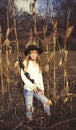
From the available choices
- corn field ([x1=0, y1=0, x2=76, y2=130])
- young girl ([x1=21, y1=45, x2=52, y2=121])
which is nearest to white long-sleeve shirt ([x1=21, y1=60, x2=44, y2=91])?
young girl ([x1=21, y1=45, x2=52, y2=121])

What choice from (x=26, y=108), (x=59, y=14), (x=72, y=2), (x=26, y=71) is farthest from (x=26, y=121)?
(x=72, y=2)

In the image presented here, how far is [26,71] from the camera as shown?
16.3 feet

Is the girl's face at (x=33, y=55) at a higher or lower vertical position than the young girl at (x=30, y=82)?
higher

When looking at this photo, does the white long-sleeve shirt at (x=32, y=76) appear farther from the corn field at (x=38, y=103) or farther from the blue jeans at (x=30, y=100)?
the corn field at (x=38, y=103)

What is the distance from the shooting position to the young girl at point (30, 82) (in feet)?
16.3

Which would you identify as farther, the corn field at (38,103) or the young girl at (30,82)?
the young girl at (30,82)

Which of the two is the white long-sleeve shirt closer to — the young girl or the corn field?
the young girl

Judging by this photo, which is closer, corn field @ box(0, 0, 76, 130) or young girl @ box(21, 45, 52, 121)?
corn field @ box(0, 0, 76, 130)

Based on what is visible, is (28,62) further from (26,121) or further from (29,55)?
(26,121)

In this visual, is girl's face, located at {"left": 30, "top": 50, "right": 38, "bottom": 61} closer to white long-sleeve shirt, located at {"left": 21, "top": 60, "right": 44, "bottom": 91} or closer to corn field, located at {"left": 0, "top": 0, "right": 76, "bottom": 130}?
white long-sleeve shirt, located at {"left": 21, "top": 60, "right": 44, "bottom": 91}

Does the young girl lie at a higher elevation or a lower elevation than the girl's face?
lower

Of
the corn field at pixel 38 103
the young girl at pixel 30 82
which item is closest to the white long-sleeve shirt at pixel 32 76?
the young girl at pixel 30 82

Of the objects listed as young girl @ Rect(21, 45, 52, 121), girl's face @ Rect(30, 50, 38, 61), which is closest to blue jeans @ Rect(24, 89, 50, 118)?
young girl @ Rect(21, 45, 52, 121)

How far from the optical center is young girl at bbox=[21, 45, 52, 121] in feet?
16.3
